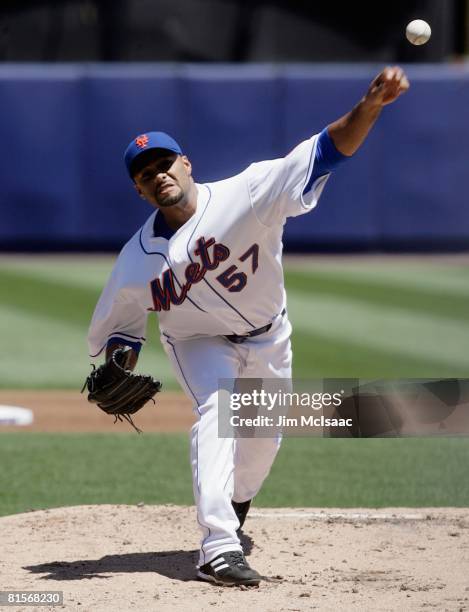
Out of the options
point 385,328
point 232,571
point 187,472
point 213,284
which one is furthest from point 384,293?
point 232,571

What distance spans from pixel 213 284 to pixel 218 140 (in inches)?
423

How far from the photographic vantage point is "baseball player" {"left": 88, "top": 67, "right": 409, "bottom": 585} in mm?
4516

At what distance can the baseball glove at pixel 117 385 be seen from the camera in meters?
4.76

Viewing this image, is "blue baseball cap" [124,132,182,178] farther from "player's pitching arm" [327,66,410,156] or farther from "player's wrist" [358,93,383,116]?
"player's wrist" [358,93,383,116]

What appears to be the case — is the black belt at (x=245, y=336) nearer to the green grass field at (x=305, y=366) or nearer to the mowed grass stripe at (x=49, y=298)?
the green grass field at (x=305, y=366)

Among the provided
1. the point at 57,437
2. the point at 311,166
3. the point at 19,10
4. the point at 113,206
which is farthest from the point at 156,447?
the point at 19,10

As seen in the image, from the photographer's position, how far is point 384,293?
491 inches

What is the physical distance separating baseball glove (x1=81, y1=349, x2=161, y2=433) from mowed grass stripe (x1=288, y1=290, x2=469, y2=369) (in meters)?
4.72

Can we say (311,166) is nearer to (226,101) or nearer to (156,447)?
(156,447)

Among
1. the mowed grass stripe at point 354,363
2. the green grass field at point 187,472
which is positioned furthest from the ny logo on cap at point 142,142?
the mowed grass stripe at point 354,363

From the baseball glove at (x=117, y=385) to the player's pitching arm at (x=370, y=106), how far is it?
1.20m

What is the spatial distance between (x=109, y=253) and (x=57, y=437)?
8.06 metres

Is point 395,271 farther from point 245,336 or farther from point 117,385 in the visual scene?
point 117,385

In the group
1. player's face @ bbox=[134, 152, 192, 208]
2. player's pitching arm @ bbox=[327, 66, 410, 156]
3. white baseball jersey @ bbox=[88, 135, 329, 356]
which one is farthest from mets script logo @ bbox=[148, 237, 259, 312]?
player's pitching arm @ bbox=[327, 66, 410, 156]
